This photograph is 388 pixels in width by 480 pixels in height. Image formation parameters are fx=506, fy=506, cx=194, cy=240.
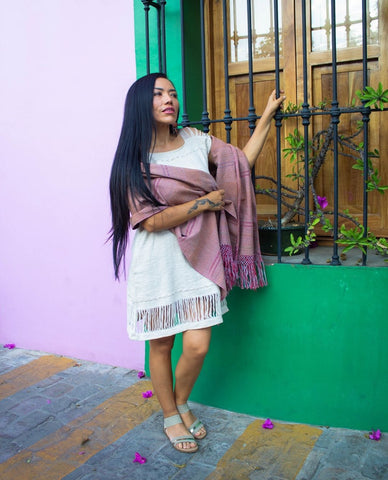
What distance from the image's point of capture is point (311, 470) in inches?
82.1

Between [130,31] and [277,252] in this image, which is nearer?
[277,252]

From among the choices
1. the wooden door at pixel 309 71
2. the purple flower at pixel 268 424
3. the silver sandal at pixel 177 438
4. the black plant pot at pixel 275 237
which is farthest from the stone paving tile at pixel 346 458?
the wooden door at pixel 309 71

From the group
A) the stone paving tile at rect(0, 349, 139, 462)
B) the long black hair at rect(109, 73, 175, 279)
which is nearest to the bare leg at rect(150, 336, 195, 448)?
the stone paving tile at rect(0, 349, 139, 462)

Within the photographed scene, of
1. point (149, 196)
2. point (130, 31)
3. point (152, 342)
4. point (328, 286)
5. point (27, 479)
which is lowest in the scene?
point (27, 479)

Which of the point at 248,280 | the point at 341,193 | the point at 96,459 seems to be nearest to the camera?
the point at 96,459

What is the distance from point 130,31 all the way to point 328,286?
6.21 feet

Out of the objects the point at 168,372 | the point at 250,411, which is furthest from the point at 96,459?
the point at 250,411

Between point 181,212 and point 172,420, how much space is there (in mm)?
1011

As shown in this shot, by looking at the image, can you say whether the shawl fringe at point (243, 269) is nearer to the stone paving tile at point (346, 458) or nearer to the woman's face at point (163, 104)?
the woman's face at point (163, 104)

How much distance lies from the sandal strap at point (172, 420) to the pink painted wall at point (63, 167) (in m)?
0.82

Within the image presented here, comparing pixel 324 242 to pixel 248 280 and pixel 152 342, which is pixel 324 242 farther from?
pixel 152 342

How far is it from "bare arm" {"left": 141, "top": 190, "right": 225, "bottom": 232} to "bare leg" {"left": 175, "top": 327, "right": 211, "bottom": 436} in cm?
→ 51

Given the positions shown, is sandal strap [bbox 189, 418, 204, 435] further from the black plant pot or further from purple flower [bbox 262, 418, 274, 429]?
the black plant pot

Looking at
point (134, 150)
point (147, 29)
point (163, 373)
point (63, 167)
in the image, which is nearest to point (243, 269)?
point (163, 373)
